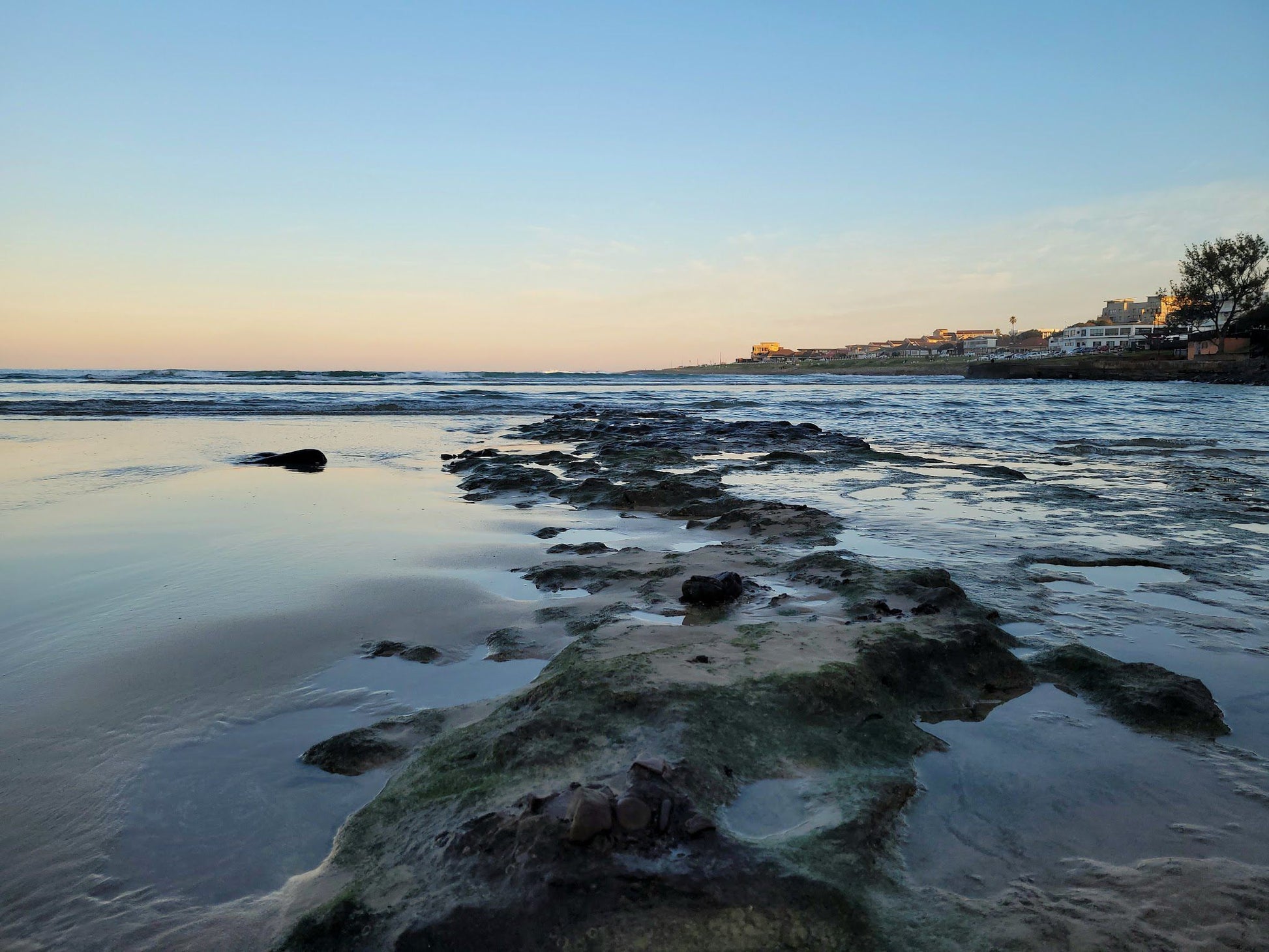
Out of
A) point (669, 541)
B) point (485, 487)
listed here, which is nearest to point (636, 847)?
point (669, 541)

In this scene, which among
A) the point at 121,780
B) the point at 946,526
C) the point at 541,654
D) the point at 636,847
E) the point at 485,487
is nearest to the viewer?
the point at 636,847

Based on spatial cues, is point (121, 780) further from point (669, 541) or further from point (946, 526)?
point (946, 526)

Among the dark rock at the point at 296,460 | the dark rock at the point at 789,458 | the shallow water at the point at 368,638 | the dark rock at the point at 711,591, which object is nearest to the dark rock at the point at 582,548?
the shallow water at the point at 368,638

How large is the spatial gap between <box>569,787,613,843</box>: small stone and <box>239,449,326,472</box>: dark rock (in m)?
8.14

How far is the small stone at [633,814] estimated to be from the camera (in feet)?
5.07

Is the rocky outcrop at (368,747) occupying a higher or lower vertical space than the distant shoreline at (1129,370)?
lower

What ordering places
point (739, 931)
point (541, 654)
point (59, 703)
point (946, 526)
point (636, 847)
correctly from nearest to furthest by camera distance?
point (739, 931), point (636, 847), point (59, 703), point (541, 654), point (946, 526)

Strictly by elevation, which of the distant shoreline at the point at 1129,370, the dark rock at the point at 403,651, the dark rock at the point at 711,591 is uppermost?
the distant shoreline at the point at 1129,370

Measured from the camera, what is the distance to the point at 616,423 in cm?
1559

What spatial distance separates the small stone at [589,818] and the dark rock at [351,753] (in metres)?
0.86

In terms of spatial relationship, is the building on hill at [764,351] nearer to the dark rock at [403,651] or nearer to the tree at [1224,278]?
the tree at [1224,278]

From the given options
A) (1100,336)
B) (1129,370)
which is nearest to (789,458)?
(1129,370)

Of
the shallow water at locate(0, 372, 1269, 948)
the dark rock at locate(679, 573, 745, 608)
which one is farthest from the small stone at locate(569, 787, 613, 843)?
the dark rock at locate(679, 573, 745, 608)

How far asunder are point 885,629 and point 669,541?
7.85ft
